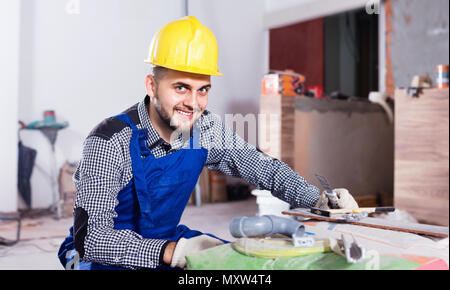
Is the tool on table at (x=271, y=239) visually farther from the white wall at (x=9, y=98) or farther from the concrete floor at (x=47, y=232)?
the white wall at (x=9, y=98)

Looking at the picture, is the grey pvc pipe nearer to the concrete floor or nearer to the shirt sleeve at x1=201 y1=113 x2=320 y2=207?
the shirt sleeve at x1=201 y1=113 x2=320 y2=207

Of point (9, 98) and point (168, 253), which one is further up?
point (9, 98)

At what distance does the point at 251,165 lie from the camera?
4.17ft

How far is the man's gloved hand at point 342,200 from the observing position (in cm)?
101

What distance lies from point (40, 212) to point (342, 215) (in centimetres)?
274

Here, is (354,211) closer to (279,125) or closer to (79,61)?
(279,125)

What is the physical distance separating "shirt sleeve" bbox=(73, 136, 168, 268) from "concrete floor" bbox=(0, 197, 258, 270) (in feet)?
2.91

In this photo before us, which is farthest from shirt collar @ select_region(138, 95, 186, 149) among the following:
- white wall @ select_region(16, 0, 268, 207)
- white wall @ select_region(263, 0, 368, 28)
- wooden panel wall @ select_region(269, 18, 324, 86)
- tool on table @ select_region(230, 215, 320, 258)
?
wooden panel wall @ select_region(269, 18, 324, 86)

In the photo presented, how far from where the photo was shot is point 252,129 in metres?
3.55

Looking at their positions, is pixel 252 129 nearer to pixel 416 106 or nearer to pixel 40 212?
pixel 416 106

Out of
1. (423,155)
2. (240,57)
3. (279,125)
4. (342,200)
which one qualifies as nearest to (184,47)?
(342,200)

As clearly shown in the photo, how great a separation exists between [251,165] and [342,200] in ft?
1.01

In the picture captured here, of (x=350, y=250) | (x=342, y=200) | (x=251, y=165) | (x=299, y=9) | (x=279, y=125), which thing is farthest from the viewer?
(x=299, y=9)
